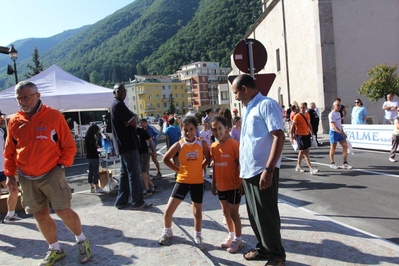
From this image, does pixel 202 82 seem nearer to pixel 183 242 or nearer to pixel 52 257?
pixel 183 242

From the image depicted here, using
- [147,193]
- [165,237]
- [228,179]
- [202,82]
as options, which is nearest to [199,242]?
[165,237]

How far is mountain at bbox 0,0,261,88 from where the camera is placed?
112 m

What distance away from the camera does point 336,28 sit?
1967cm

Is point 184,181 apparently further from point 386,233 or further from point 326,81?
point 326,81

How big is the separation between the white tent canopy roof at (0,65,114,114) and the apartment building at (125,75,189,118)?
10161cm

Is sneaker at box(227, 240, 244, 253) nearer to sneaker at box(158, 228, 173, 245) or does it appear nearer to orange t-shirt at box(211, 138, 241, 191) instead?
orange t-shirt at box(211, 138, 241, 191)

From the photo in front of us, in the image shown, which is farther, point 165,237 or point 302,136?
point 302,136

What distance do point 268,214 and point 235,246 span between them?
0.83 m

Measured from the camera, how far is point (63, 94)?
32.2 ft

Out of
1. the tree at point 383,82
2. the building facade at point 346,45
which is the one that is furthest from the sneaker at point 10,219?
the building facade at point 346,45

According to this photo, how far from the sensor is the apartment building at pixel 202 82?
11631cm

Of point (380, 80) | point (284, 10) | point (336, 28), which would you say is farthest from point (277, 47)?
point (380, 80)

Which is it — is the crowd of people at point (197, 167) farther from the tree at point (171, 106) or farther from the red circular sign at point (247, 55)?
the tree at point (171, 106)

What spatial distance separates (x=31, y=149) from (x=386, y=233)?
4.59m
